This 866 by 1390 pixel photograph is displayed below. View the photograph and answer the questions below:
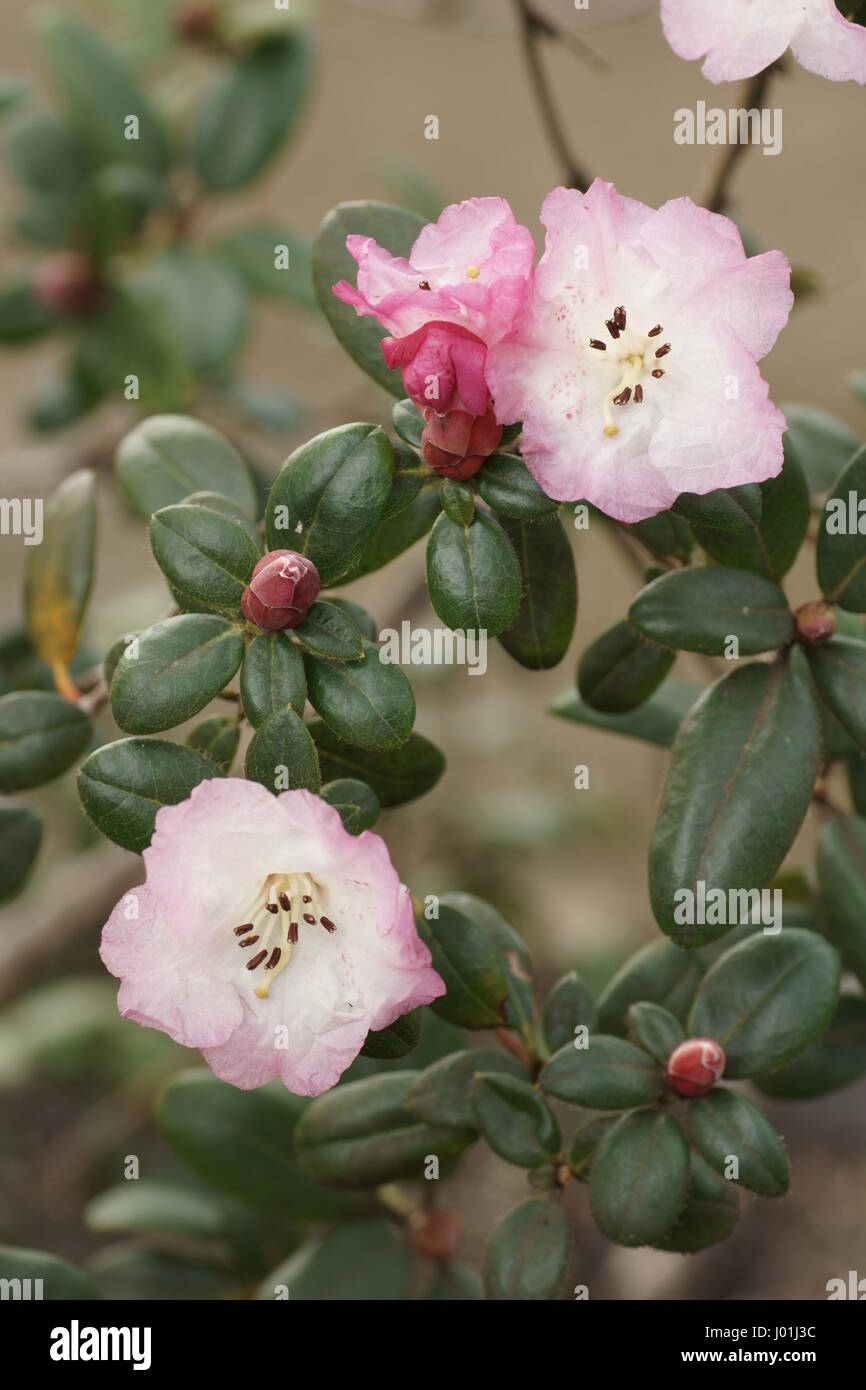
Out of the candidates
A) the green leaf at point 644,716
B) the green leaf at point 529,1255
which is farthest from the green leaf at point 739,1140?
the green leaf at point 644,716

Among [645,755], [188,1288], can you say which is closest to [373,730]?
[188,1288]

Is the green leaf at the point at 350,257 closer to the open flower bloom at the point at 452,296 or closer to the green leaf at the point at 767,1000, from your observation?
the open flower bloom at the point at 452,296

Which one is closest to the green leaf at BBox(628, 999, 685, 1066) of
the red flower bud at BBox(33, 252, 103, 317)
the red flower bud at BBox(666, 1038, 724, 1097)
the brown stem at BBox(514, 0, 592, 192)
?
the red flower bud at BBox(666, 1038, 724, 1097)

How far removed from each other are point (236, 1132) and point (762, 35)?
98cm

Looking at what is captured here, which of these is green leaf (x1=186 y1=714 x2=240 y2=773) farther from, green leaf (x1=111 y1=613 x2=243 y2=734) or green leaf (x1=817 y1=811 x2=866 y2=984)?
green leaf (x1=817 y1=811 x2=866 y2=984)

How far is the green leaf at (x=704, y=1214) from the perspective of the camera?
940 millimetres

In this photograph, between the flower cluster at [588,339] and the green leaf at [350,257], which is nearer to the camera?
the flower cluster at [588,339]

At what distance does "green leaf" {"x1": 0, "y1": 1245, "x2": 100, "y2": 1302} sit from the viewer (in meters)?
1.03

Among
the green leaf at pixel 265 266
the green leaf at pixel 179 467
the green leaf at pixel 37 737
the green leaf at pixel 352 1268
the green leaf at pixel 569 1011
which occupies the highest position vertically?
the green leaf at pixel 265 266

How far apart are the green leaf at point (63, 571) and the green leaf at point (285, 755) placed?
465 mm

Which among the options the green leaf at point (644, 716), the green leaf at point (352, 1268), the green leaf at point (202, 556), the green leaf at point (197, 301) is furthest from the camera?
the green leaf at point (197, 301)

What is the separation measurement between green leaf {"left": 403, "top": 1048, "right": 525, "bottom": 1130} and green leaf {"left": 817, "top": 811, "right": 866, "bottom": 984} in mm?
300

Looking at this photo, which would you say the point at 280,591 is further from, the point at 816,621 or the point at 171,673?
the point at 816,621

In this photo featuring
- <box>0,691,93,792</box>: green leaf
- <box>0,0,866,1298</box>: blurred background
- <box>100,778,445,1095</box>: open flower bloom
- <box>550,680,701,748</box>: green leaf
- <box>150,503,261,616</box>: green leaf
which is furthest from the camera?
<box>0,0,866,1298</box>: blurred background
